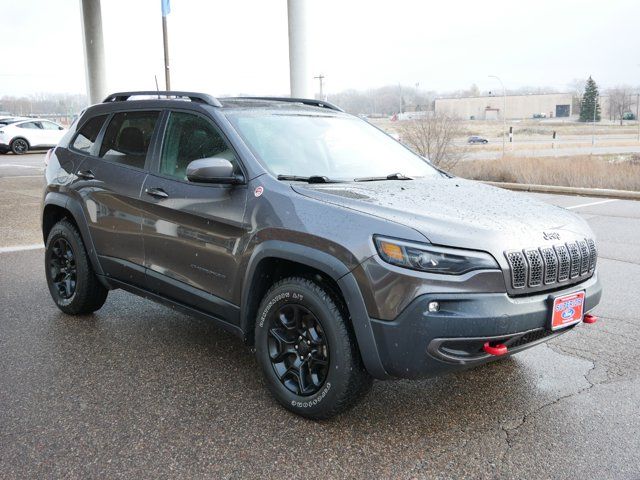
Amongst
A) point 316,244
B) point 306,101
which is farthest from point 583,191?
point 316,244

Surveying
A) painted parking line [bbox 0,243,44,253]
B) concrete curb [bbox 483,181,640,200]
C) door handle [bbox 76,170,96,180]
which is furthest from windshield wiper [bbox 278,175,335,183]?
concrete curb [bbox 483,181,640,200]

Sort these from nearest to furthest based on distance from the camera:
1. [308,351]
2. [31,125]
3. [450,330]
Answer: [450,330] → [308,351] → [31,125]

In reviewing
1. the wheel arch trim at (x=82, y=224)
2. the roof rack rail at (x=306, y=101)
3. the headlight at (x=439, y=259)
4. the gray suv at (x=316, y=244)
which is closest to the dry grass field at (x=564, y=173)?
the roof rack rail at (x=306, y=101)

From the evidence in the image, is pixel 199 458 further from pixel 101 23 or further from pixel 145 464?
pixel 101 23

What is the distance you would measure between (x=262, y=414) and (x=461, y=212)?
1.57 metres

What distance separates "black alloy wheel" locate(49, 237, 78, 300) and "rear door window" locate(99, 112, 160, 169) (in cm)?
93

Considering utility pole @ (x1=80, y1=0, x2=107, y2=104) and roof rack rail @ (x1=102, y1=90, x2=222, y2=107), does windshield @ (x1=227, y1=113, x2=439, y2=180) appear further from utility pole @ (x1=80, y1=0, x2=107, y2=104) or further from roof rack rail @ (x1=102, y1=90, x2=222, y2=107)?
utility pole @ (x1=80, y1=0, x2=107, y2=104)

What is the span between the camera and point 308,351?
3.60 meters

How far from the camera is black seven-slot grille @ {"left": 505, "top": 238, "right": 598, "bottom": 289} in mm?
3238

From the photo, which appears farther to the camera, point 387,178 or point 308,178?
point 387,178

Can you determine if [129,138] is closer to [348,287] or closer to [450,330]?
[348,287]

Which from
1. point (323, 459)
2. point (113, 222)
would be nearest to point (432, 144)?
point (113, 222)

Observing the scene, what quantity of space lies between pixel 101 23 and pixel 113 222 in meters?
22.0

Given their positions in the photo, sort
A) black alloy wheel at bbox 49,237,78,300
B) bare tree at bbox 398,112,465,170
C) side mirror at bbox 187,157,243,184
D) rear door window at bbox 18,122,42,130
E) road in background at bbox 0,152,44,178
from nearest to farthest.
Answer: side mirror at bbox 187,157,243,184, black alloy wheel at bbox 49,237,78,300, road in background at bbox 0,152,44,178, bare tree at bbox 398,112,465,170, rear door window at bbox 18,122,42,130
